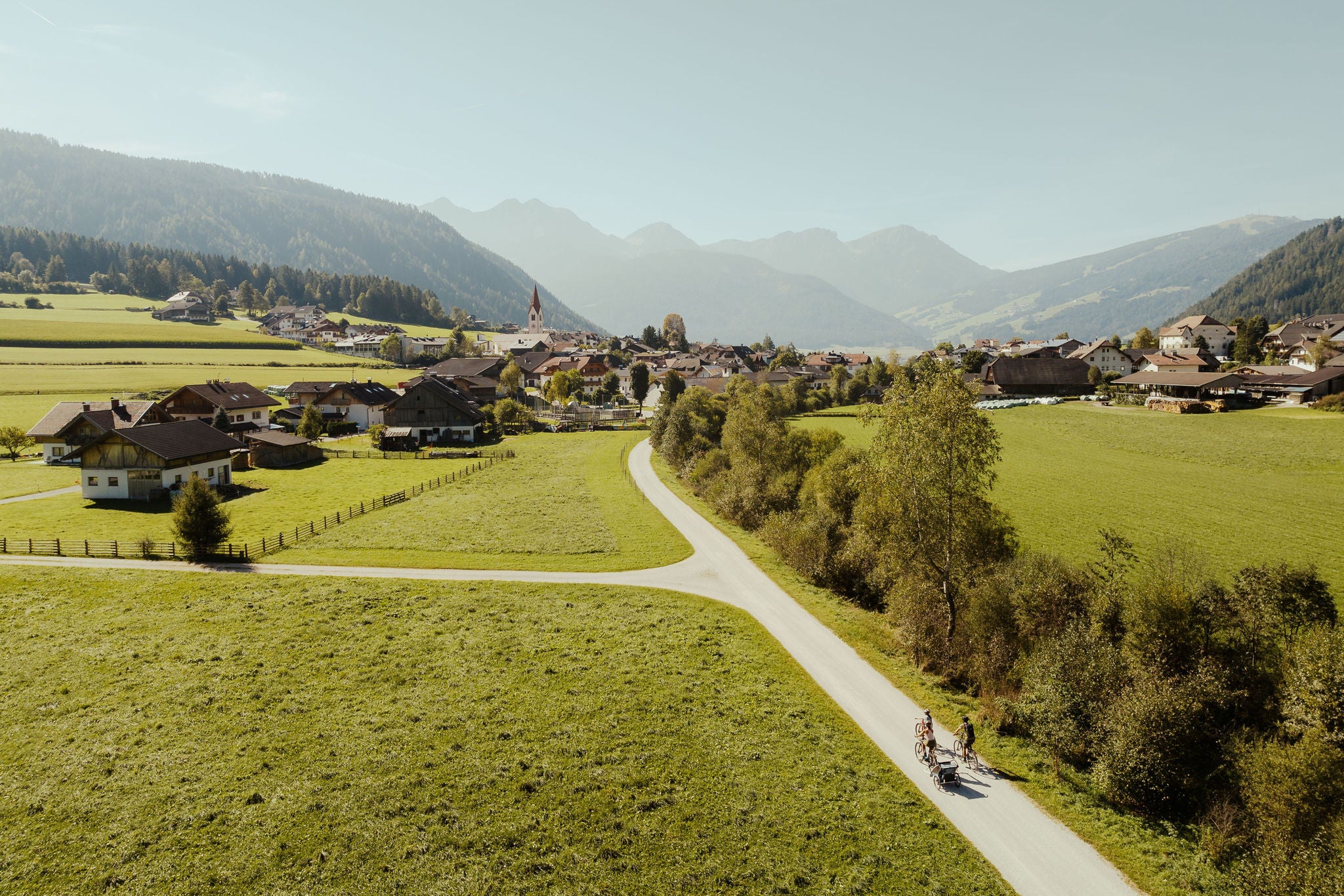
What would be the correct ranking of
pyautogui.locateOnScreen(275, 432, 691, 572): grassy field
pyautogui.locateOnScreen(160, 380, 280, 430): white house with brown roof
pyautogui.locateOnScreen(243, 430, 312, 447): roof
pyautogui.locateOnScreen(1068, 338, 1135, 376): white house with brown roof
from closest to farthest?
pyautogui.locateOnScreen(275, 432, 691, 572): grassy field, pyautogui.locateOnScreen(243, 430, 312, 447): roof, pyautogui.locateOnScreen(160, 380, 280, 430): white house with brown roof, pyautogui.locateOnScreen(1068, 338, 1135, 376): white house with brown roof

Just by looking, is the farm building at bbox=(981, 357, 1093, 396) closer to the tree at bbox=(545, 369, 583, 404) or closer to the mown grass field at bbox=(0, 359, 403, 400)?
the tree at bbox=(545, 369, 583, 404)

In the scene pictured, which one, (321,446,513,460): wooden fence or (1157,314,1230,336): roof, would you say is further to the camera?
(1157,314,1230,336): roof

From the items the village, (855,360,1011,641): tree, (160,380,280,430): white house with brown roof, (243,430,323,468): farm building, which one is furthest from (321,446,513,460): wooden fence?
(855,360,1011,641): tree

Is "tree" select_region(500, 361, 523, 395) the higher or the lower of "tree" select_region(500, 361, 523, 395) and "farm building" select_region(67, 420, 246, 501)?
the higher

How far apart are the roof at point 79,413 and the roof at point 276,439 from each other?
9.42 meters

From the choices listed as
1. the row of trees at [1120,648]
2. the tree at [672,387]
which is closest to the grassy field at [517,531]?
the row of trees at [1120,648]

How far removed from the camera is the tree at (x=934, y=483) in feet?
82.7

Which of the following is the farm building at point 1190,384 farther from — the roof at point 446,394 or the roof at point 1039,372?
the roof at point 446,394

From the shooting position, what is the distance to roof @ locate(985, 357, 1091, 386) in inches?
4545

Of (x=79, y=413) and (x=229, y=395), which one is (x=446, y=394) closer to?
(x=229, y=395)

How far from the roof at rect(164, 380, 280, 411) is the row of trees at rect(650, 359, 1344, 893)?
80.9 m

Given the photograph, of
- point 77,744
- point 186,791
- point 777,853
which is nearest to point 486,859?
point 777,853

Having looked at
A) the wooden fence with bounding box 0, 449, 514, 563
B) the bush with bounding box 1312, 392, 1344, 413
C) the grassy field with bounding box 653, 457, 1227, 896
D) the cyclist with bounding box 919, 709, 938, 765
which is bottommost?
the grassy field with bounding box 653, 457, 1227, 896

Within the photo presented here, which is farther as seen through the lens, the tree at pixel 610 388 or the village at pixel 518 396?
the tree at pixel 610 388
